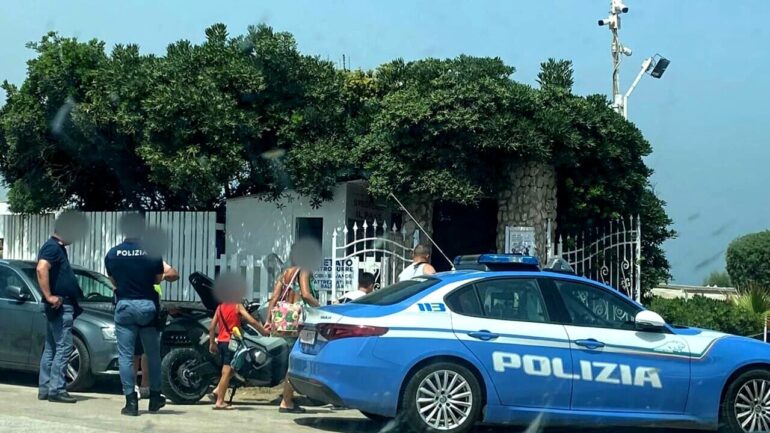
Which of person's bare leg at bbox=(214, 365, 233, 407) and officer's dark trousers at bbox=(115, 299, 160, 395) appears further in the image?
person's bare leg at bbox=(214, 365, 233, 407)

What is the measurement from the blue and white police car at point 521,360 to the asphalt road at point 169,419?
625mm

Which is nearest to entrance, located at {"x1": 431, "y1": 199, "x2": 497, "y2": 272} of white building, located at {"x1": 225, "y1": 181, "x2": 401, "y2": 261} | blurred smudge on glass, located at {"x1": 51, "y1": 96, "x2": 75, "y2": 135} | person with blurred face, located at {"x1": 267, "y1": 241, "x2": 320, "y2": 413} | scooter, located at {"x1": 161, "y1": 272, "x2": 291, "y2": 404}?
white building, located at {"x1": 225, "y1": 181, "x2": 401, "y2": 261}

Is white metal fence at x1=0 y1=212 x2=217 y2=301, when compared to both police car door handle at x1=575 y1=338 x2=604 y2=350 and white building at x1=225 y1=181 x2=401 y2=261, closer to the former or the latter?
white building at x1=225 y1=181 x2=401 y2=261

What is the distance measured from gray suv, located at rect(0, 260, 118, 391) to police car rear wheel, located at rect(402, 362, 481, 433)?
4082 millimetres

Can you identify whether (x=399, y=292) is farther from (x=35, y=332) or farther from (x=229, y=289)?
(x=35, y=332)

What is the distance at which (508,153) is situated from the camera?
14.3 meters

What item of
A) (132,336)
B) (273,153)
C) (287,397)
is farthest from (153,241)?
(273,153)

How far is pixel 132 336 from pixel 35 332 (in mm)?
2213

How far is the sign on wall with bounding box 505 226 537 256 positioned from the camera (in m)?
14.7

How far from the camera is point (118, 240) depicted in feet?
54.8

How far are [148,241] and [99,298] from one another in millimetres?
2546

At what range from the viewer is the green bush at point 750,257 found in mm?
31250

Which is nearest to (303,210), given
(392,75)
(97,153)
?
(392,75)

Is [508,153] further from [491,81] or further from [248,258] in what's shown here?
[248,258]
